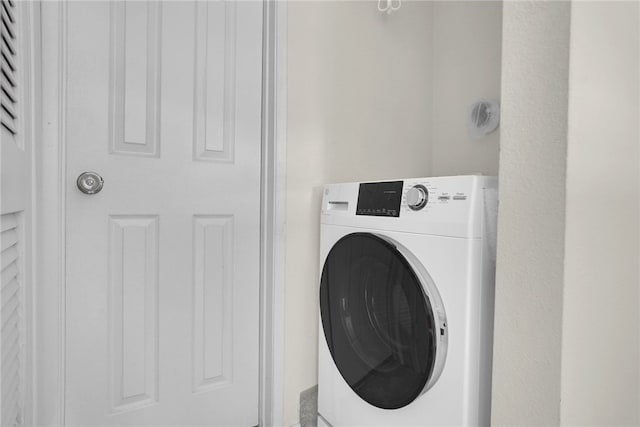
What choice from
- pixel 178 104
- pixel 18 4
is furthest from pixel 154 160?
pixel 18 4

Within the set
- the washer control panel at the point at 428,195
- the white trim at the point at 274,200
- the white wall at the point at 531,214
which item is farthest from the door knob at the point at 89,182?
the white wall at the point at 531,214

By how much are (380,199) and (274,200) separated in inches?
16.3

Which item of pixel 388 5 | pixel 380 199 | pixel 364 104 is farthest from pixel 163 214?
pixel 388 5

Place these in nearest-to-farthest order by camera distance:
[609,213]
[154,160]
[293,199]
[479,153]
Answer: [609,213] → [154,160] → [293,199] → [479,153]

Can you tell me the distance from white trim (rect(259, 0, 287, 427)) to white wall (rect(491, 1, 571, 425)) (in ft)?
2.46

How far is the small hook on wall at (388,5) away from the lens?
1.56m

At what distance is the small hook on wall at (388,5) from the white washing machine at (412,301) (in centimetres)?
83

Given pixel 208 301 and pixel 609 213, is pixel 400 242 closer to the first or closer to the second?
pixel 609 213

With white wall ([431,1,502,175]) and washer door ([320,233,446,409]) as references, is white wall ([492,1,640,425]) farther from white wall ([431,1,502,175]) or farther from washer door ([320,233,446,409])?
white wall ([431,1,502,175])

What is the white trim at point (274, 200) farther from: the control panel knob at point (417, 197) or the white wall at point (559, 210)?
the white wall at point (559, 210)

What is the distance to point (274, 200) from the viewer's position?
1.37 metres

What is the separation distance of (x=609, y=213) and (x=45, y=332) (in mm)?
1529

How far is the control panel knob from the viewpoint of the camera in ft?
3.37

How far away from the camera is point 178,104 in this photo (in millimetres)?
1234
